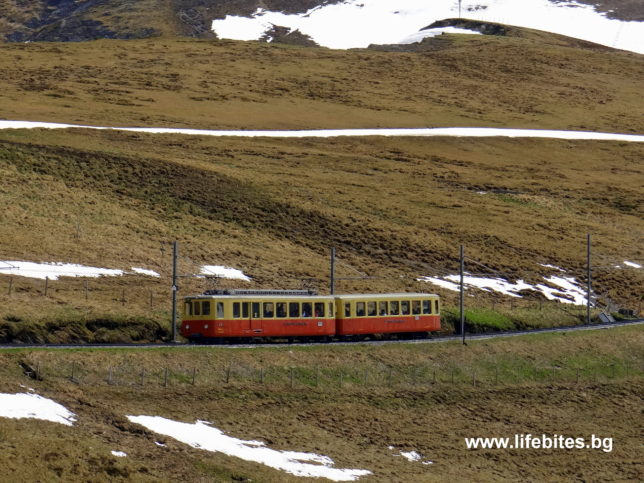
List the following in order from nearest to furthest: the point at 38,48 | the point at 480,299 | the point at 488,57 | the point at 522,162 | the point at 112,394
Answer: the point at 112,394 < the point at 480,299 < the point at 522,162 < the point at 38,48 < the point at 488,57

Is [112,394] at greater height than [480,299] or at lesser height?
greater

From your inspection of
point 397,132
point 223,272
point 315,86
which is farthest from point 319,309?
point 315,86

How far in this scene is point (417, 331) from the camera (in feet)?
180

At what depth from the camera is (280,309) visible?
161 ft

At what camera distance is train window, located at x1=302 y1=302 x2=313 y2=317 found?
49.8 metres

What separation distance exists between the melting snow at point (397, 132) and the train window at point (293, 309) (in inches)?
1795

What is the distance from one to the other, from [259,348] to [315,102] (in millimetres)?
73592

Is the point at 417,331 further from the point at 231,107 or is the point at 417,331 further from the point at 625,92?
the point at 625,92

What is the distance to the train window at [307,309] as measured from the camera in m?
49.8

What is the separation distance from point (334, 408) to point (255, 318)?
280 inches

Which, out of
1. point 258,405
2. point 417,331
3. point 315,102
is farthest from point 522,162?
point 258,405

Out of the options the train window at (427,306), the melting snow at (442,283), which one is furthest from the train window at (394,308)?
the melting snow at (442,283)

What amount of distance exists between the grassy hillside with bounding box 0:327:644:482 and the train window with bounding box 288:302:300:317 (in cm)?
177

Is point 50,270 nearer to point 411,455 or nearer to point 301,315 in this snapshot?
point 301,315
